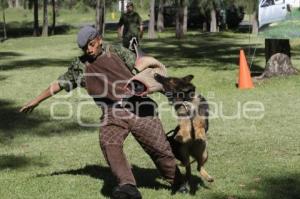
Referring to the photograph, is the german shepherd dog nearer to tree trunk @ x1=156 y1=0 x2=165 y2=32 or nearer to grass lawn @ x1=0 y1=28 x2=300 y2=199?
grass lawn @ x1=0 y1=28 x2=300 y2=199

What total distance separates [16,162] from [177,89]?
334 centimetres

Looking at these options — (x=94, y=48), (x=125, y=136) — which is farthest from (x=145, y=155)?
(x=94, y=48)

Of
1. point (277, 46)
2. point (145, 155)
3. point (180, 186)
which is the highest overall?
point (277, 46)

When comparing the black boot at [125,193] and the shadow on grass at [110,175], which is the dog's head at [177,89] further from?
the shadow on grass at [110,175]

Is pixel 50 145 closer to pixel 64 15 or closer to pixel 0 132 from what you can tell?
pixel 0 132

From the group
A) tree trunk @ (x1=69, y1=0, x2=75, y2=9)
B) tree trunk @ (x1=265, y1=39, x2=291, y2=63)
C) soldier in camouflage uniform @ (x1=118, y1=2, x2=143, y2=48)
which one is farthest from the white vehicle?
tree trunk @ (x1=69, y1=0, x2=75, y2=9)

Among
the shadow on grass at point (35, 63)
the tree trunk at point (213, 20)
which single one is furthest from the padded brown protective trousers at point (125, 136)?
the tree trunk at point (213, 20)

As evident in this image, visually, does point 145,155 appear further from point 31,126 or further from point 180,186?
point 31,126

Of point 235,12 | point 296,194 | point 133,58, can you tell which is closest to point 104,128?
point 133,58

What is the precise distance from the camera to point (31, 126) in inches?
412

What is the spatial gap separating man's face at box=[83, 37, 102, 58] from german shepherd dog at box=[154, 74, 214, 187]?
57 cm

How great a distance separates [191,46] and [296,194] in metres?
20.4

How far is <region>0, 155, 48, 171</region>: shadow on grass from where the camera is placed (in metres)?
7.74

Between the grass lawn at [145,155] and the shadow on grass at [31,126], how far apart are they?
2cm
